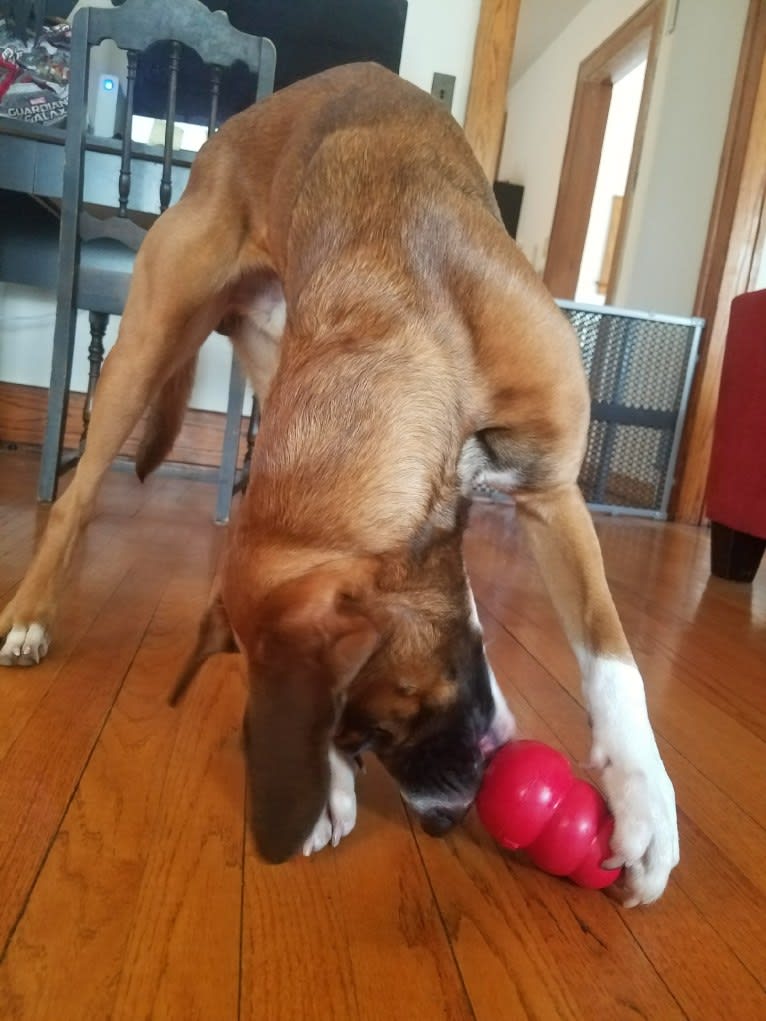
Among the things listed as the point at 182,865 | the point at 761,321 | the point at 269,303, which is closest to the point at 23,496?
the point at 269,303

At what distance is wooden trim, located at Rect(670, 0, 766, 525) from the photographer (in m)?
4.76

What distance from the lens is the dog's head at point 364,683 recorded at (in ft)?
2.85

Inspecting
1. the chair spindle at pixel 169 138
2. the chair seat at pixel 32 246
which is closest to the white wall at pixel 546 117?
the chair seat at pixel 32 246

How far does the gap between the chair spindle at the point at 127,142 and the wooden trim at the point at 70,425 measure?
3.95ft

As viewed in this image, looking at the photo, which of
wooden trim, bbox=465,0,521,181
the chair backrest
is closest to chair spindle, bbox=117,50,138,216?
the chair backrest

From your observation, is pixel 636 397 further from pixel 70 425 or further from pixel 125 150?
pixel 125 150

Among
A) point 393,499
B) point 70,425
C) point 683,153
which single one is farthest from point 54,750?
point 683,153

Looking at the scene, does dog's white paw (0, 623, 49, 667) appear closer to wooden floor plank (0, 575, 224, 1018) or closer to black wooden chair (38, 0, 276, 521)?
wooden floor plank (0, 575, 224, 1018)

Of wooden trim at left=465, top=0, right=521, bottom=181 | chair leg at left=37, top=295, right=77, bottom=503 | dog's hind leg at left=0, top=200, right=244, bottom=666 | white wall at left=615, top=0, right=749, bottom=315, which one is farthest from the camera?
white wall at left=615, top=0, right=749, bottom=315

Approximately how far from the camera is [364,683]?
3.28ft

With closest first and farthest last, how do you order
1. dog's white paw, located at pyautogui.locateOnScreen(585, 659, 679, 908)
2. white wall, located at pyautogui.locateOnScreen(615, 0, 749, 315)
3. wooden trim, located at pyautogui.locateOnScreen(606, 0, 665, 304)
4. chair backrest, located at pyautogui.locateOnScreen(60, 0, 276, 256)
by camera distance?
dog's white paw, located at pyautogui.locateOnScreen(585, 659, 679, 908), chair backrest, located at pyautogui.locateOnScreen(60, 0, 276, 256), white wall, located at pyautogui.locateOnScreen(615, 0, 749, 315), wooden trim, located at pyautogui.locateOnScreen(606, 0, 665, 304)

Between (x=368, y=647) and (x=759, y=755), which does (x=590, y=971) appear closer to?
(x=368, y=647)

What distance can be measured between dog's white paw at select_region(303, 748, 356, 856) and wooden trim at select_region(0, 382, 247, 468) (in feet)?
10.3

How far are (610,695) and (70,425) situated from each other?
3460 millimetres
